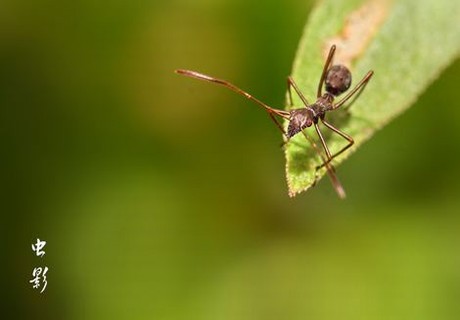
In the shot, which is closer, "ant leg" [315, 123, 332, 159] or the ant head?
"ant leg" [315, 123, 332, 159]

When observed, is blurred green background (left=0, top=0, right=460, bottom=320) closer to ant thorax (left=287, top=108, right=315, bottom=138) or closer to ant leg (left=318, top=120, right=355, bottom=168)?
ant thorax (left=287, top=108, right=315, bottom=138)

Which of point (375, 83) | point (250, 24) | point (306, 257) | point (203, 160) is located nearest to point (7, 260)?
point (203, 160)

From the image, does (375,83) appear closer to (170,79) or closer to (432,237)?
(432,237)

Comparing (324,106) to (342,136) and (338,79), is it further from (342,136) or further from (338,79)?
(342,136)

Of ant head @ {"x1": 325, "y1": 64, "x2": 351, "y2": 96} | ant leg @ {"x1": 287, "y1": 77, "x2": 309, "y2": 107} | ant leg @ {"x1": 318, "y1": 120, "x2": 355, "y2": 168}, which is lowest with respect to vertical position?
ant leg @ {"x1": 318, "y1": 120, "x2": 355, "y2": 168}

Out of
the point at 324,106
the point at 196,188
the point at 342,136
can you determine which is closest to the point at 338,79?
the point at 324,106

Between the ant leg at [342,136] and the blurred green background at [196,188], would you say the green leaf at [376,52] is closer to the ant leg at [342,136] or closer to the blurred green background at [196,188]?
the ant leg at [342,136]

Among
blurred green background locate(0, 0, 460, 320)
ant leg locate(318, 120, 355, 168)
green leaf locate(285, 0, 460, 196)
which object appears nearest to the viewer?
ant leg locate(318, 120, 355, 168)

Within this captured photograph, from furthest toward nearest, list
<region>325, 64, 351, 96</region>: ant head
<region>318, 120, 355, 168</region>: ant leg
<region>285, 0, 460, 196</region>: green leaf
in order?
<region>325, 64, 351, 96</region>: ant head < <region>285, 0, 460, 196</region>: green leaf < <region>318, 120, 355, 168</region>: ant leg

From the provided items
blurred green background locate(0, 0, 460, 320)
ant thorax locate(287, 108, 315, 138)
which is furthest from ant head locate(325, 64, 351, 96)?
blurred green background locate(0, 0, 460, 320)
